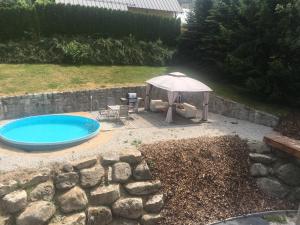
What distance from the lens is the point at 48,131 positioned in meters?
13.1

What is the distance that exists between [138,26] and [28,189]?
1690 centimetres

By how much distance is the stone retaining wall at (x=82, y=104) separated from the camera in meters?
14.0

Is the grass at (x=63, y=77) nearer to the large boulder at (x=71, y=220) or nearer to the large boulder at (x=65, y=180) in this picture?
the large boulder at (x=65, y=180)

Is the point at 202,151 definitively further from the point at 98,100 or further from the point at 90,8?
the point at 90,8

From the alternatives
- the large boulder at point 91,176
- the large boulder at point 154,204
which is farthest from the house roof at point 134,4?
the large boulder at point 154,204

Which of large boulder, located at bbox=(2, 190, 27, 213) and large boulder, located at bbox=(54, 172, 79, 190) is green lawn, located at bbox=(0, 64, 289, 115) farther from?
large boulder, located at bbox=(2, 190, 27, 213)

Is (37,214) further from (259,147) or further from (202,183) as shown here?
(259,147)

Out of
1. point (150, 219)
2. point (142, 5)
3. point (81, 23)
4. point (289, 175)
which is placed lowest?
point (150, 219)

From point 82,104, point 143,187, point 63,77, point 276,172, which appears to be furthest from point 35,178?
point 63,77

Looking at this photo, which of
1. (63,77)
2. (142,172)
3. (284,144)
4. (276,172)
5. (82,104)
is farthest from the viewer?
(63,77)

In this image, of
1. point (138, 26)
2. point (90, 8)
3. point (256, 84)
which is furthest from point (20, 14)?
point (256, 84)

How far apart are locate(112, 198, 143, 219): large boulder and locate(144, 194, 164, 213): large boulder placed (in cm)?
24

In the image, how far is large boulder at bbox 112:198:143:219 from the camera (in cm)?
929

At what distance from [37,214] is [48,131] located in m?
5.42
